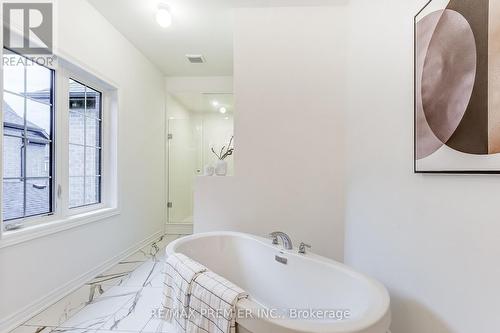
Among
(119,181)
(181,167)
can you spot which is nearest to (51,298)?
(119,181)

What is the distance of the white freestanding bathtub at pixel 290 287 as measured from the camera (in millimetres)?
990

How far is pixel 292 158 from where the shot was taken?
2318 millimetres

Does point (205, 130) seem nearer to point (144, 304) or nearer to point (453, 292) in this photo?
point (144, 304)

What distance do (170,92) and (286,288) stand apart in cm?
354

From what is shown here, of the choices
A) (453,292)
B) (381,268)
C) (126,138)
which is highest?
(126,138)

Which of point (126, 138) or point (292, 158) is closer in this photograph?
point (292, 158)

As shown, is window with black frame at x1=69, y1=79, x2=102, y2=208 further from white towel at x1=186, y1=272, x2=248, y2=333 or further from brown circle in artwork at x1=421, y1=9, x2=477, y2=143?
brown circle in artwork at x1=421, y1=9, x2=477, y2=143

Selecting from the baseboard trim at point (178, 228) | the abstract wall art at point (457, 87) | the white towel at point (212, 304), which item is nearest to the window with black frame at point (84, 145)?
the baseboard trim at point (178, 228)

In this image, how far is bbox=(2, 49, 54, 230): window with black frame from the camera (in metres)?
1.74

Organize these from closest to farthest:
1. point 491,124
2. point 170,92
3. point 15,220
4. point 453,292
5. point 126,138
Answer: point 491,124 < point 453,292 < point 15,220 < point 126,138 < point 170,92

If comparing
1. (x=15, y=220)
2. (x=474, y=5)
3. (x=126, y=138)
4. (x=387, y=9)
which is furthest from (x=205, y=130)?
(x=474, y=5)

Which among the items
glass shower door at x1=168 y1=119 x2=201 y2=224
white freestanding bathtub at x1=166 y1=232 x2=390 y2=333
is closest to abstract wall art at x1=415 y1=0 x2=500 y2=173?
white freestanding bathtub at x1=166 y1=232 x2=390 y2=333

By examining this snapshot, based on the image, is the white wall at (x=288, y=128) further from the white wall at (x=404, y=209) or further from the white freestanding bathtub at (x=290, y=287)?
the white freestanding bathtub at (x=290, y=287)

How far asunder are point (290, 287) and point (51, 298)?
1898mm
